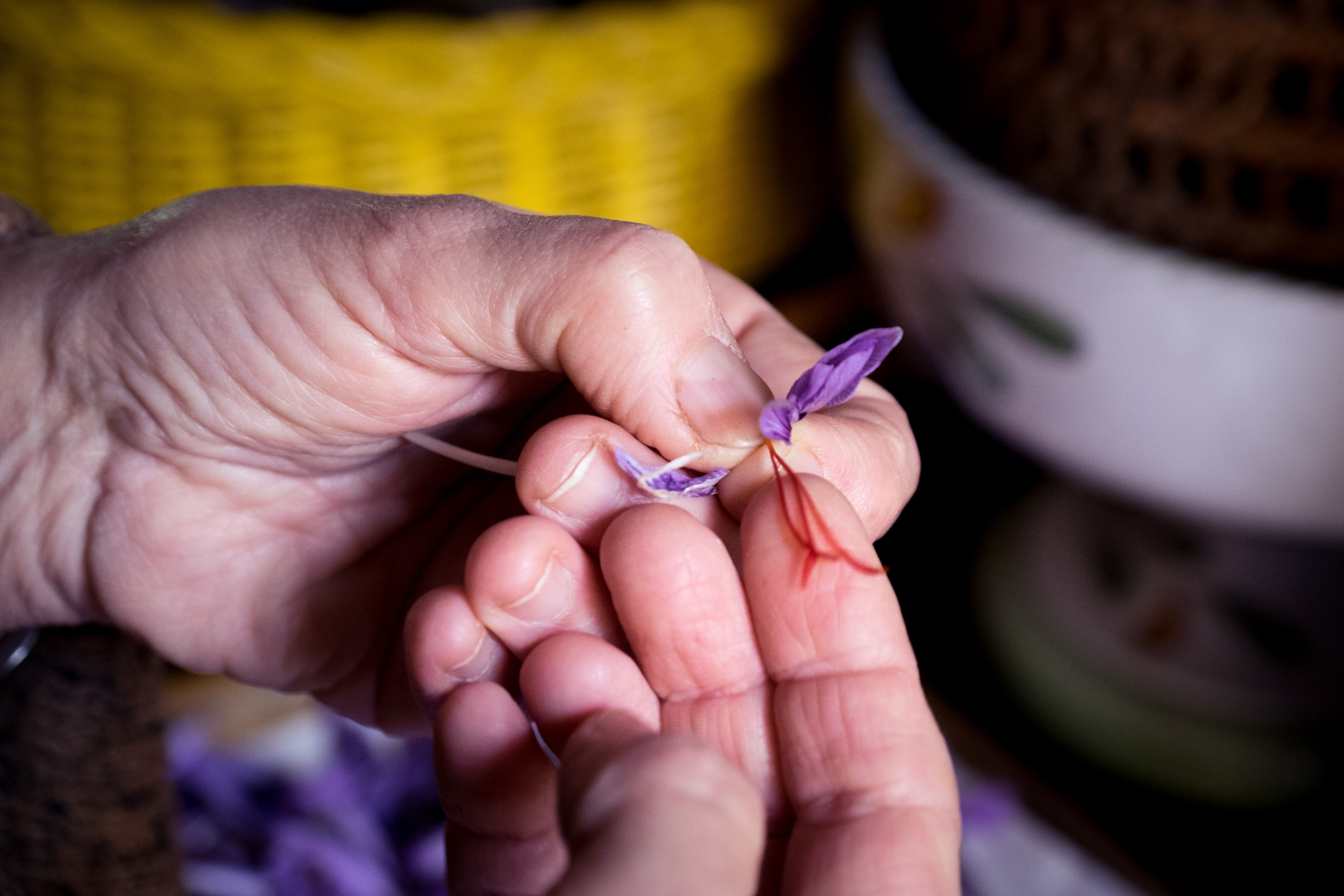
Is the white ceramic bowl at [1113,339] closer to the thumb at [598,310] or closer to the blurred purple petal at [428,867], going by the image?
the thumb at [598,310]

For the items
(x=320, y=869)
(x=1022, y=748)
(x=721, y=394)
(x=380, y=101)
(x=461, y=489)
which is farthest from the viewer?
(x=1022, y=748)

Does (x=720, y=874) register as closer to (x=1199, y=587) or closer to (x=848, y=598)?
(x=848, y=598)

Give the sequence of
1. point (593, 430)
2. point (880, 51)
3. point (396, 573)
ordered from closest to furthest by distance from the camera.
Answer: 1. point (593, 430)
2. point (396, 573)
3. point (880, 51)

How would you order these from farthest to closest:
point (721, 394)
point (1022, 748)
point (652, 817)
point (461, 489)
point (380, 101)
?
1. point (1022, 748)
2. point (380, 101)
3. point (461, 489)
4. point (721, 394)
5. point (652, 817)

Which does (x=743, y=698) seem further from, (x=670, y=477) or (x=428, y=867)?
(x=428, y=867)

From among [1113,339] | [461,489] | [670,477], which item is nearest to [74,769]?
[461,489]

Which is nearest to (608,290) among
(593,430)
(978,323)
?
(593,430)
